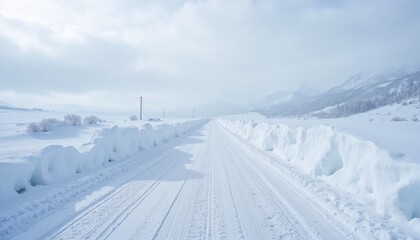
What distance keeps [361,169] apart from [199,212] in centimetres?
466

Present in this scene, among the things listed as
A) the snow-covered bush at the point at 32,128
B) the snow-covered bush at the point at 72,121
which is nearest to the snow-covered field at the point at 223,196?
the snow-covered bush at the point at 32,128

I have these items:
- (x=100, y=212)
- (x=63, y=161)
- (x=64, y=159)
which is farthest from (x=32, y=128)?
(x=100, y=212)

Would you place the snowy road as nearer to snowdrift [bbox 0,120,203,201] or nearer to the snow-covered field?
the snow-covered field

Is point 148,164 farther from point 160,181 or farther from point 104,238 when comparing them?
point 104,238

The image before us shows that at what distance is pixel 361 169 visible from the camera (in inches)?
290

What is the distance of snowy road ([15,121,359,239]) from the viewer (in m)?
4.79

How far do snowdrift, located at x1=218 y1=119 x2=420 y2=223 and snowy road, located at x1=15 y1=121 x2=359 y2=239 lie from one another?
55.6 inches

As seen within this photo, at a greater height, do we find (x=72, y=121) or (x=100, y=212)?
(x=72, y=121)

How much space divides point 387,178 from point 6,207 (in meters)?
8.42

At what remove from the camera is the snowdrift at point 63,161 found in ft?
21.9

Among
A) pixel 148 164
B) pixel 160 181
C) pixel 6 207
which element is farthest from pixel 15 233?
pixel 148 164

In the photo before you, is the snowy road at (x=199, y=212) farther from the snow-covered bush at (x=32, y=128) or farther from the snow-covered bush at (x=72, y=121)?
the snow-covered bush at (x=72, y=121)

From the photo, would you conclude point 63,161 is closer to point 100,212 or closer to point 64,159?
point 64,159

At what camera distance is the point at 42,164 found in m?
7.91
